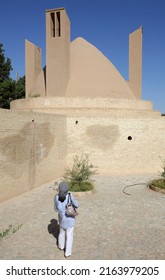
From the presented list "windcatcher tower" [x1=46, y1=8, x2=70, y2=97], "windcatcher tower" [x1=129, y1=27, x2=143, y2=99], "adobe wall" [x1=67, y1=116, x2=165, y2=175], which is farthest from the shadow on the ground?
"windcatcher tower" [x1=129, y1=27, x2=143, y2=99]

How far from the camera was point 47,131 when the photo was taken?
33.1 ft

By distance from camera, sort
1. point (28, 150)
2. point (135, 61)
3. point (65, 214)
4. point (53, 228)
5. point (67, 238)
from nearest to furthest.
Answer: point (65, 214) → point (67, 238) → point (53, 228) → point (28, 150) → point (135, 61)

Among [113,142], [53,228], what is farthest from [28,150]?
[113,142]

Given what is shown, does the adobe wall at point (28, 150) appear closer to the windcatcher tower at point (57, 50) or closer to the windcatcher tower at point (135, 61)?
the windcatcher tower at point (57, 50)

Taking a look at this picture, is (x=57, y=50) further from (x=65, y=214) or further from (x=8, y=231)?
(x=65, y=214)

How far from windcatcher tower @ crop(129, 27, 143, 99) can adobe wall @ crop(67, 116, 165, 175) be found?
7392 mm

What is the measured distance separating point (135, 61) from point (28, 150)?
12853 millimetres

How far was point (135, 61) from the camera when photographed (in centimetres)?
1823

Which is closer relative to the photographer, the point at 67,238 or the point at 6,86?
the point at 67,238

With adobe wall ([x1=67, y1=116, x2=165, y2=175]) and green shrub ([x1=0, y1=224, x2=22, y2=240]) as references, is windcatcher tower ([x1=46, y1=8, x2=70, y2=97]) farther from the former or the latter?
green shrub ([x1=0, y1=224, x2=22, y2=240])

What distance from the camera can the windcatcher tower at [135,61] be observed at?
1788 cm

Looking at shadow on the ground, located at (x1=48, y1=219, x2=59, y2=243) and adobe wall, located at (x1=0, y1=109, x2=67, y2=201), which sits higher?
adobe wall, located at (x1=0, y1=109, x2=67, y2=201)

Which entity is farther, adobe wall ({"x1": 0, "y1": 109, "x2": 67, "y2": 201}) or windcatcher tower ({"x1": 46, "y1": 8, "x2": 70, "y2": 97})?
windcatcher tower ({"x1": 46, "y1": 8, "x2": 70, "y2": 97})

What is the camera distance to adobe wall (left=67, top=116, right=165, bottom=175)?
11.9m
